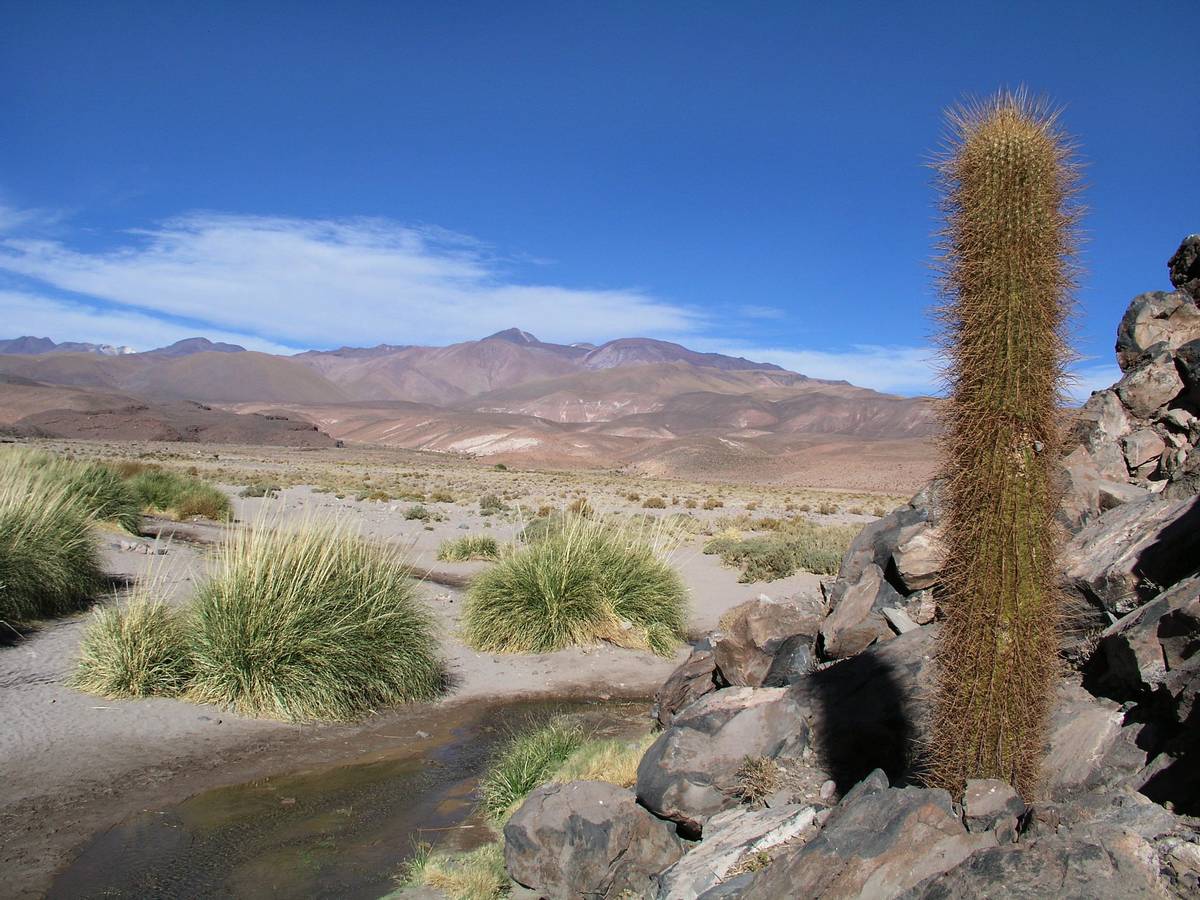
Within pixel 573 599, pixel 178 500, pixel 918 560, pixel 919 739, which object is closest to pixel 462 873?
pixel 919 739

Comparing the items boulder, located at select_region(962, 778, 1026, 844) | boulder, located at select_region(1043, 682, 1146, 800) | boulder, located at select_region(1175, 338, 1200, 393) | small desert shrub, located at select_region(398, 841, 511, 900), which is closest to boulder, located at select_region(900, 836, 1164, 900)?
boulder, located at select_region(962, 778, 1026, 844)

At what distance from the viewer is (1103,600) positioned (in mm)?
5914

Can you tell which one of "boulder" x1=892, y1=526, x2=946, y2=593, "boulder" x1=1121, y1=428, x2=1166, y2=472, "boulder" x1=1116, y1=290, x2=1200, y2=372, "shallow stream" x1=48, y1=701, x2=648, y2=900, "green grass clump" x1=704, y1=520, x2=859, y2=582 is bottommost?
"shallow stream" x1=48, y1=701, x2=648, y2=900

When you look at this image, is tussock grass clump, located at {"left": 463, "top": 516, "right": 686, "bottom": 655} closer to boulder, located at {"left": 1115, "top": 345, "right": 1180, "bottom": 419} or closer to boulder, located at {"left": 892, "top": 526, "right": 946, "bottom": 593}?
boulder, located at {"left": 892, "top": 526, "right": 946, "bottom": 593}

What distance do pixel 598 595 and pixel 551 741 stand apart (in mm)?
4592

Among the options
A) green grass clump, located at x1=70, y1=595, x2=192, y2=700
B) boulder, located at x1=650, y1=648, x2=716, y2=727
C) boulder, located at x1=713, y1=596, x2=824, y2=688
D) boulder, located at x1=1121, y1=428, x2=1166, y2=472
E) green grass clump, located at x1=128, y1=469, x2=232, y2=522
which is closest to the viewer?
A: boulder, located at x1=1121, y1=428, x2=1166, y2=472

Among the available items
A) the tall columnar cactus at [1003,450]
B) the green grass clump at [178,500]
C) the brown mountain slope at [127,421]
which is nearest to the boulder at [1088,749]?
the tall columnar cactus at [1003,450]

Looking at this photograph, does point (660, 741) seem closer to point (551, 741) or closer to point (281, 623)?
point (551, 741)

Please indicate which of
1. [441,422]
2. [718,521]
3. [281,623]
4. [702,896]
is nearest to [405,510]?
[718,521]

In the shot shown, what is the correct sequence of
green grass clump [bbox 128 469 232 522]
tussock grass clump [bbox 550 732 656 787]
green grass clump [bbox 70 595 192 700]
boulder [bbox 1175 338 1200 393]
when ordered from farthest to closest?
1. green grass clump [bbox 128 469 232 522]
2. green grass clump [bbox 70 595 192 700]
3. boulder [bbox 1175 338 1200 393]
4. tussock grass clump [bbox 550 732 656 787]

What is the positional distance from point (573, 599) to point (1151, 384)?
24.8ft

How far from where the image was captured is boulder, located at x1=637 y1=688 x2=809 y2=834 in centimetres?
614

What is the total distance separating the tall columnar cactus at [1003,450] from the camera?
4176mm

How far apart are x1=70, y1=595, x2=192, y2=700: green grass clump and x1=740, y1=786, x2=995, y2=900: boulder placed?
711 centimetres
